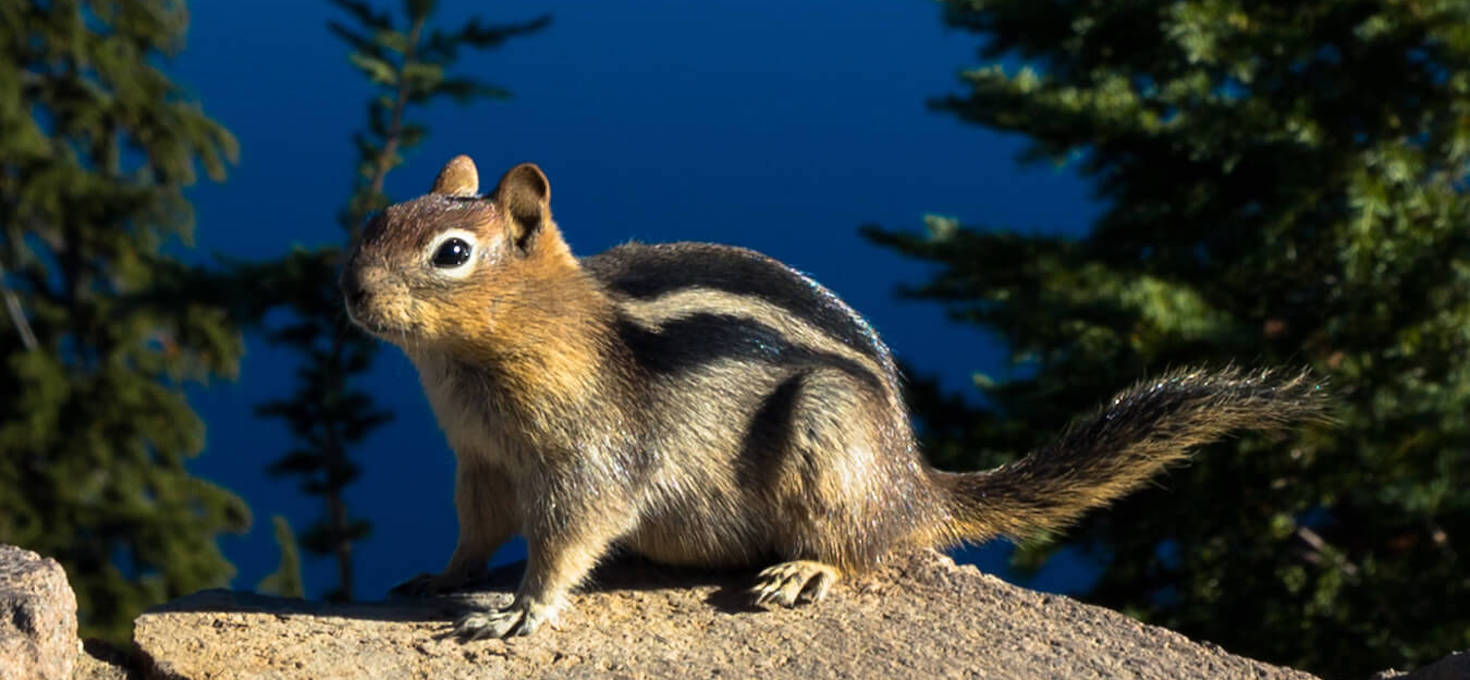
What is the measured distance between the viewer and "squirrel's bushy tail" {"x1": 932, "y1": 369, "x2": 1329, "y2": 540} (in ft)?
15.0

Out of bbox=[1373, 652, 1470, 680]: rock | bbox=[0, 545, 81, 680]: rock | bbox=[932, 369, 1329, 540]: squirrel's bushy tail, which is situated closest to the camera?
bbox=[0, 545, 81, 680]: rock

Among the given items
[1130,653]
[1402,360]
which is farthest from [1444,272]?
[1130,653]

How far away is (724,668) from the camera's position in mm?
3936

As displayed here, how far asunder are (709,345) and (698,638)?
84cm

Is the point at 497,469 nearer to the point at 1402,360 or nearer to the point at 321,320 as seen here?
the point at 321,320

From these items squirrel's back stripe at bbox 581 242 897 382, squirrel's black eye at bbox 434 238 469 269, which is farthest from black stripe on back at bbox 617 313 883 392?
squirrel's black eye at bbox 434 238 469 269

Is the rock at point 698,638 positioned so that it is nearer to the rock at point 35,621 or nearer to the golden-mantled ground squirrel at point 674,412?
the golden-mantled ground squirrel at point 674,412

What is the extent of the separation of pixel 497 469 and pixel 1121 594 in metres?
7.12

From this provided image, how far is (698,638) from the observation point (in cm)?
414

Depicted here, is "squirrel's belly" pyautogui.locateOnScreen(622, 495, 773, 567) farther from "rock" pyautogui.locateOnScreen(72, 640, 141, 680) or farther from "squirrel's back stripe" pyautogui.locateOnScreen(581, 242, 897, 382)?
"rock" pyautogui.locateOnScreen(72, 640, 141, 680)

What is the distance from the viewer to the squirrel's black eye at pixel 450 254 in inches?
155

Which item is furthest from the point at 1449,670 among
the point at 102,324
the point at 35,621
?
the point at 102,324

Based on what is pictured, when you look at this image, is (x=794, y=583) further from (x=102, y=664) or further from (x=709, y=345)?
(x=102, y=664)

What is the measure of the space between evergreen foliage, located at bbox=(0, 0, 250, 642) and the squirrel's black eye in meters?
11.0
